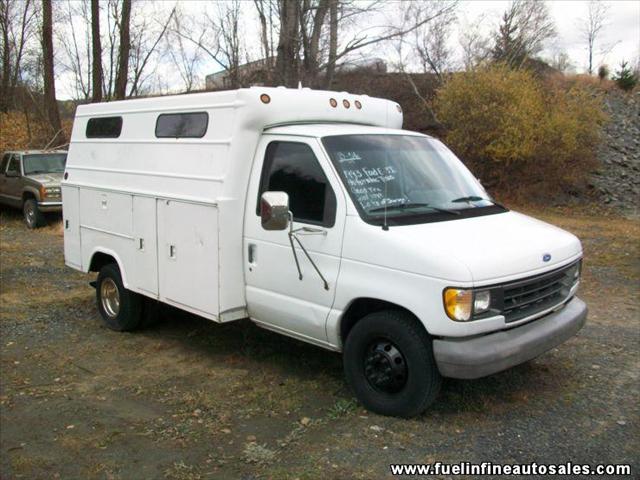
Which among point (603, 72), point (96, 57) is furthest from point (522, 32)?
point (96, 57)

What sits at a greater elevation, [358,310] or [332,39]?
[332,39]

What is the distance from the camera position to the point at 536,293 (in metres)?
4.25

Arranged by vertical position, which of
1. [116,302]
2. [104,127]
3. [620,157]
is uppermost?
[104,127]

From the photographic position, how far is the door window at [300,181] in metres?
4.48

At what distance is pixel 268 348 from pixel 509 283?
2.71 meters

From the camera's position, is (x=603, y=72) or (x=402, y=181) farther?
(x=603, y=72)

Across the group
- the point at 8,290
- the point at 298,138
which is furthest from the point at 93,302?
the point at 298,138

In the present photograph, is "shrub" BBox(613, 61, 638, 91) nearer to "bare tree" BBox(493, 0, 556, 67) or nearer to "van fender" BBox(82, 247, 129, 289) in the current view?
"bare tree" BBox(493, 0, 556, 67)

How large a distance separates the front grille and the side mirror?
1514 mm

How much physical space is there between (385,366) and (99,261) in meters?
3.89

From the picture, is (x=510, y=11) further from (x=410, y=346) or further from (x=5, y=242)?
(x=410, y=346)

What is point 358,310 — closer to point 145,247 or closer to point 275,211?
point 275,211

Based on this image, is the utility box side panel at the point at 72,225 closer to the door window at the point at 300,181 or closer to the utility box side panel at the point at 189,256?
the utility box side panel at the point at 189,256

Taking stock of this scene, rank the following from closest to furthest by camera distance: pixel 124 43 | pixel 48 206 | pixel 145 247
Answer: pixel 145 247 < pixel 48 206 < pixel 124 43
